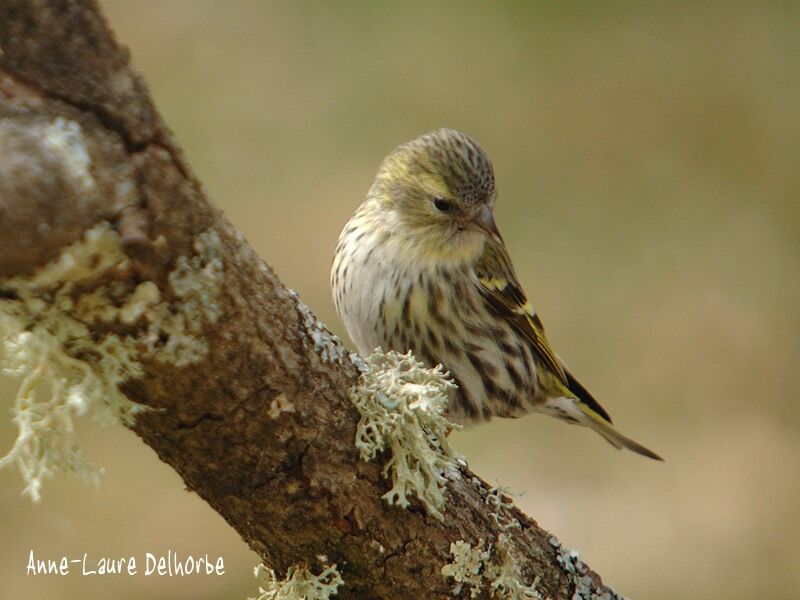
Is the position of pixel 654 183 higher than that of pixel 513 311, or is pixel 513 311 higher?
pixel 654 183

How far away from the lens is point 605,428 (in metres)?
4.43

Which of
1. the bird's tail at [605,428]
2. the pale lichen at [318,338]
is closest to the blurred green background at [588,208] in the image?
the bird's tail at [605,428]

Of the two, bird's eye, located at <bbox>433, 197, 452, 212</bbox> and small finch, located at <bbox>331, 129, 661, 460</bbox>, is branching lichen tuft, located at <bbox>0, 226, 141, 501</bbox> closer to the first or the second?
small finch, located at <bbox>331, 129, 661, 460</bbox>

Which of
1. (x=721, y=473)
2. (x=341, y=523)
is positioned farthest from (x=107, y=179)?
(x=721, y=473)

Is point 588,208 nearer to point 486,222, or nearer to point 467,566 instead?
point 486,222

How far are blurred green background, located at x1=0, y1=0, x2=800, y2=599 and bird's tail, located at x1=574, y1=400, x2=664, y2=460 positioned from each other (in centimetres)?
122

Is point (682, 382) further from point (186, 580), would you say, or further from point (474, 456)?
point (186, 580)

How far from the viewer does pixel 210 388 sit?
75.2 inches

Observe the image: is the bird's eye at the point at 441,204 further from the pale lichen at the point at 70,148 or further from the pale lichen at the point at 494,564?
the pale lichen at the point at 70,148

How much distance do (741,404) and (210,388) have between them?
17.1 feet

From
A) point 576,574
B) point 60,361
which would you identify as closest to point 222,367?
point 60,361

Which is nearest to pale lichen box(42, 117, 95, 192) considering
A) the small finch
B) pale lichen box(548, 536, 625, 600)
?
pale lichen box(548, 536, 625, 600)

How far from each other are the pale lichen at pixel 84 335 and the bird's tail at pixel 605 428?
9.04ft

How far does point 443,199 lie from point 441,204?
0.9 inches
